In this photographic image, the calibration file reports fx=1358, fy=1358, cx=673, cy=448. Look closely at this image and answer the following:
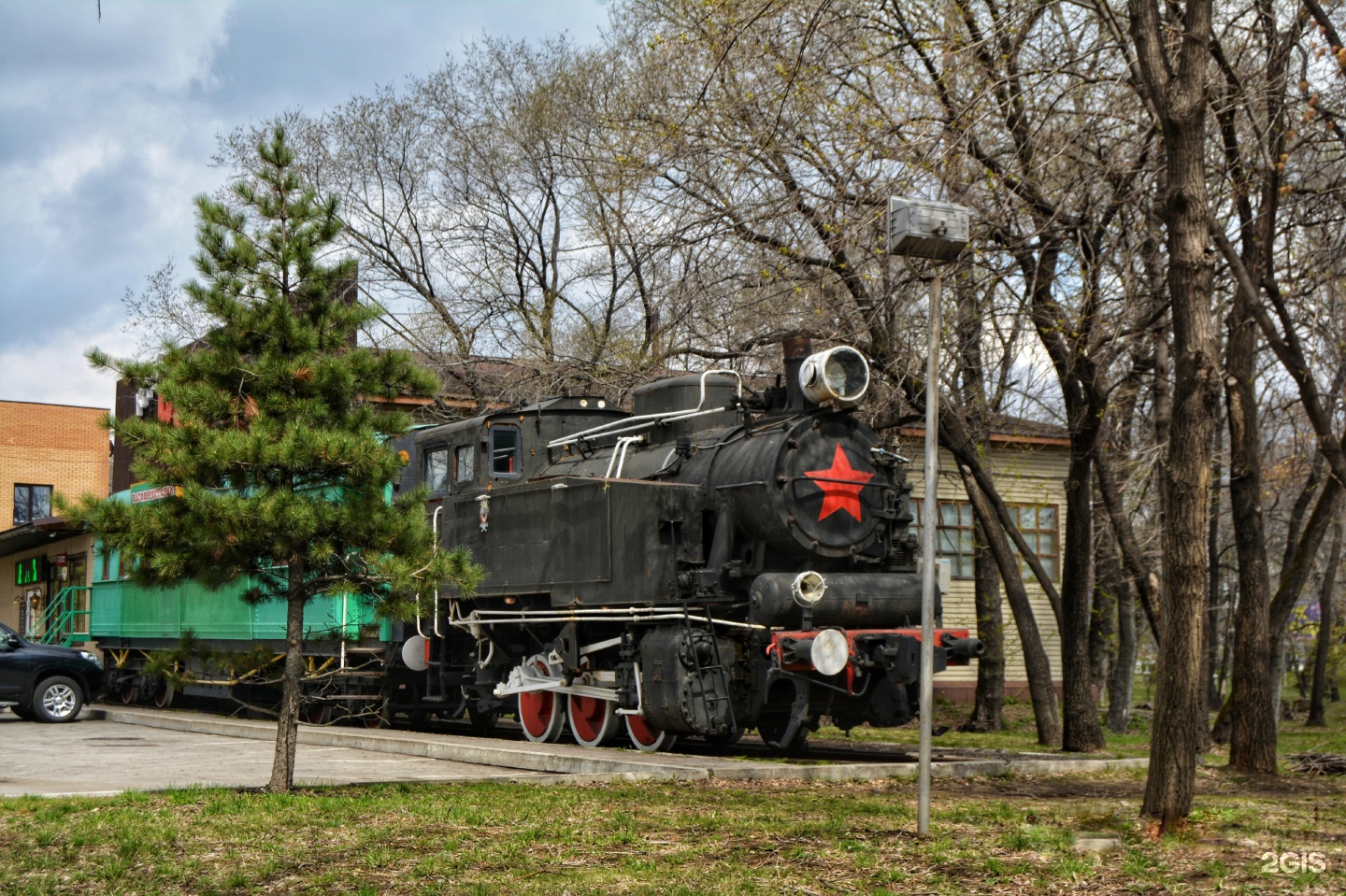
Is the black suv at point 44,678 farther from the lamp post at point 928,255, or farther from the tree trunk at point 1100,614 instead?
the tree trunk at point 1100,614

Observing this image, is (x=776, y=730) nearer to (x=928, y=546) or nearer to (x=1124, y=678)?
(x=928, y=546)

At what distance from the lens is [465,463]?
16.2m

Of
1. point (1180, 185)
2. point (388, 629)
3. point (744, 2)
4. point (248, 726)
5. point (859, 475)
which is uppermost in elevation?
point (744, 2)

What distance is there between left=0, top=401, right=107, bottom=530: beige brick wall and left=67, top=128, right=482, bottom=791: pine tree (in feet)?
140

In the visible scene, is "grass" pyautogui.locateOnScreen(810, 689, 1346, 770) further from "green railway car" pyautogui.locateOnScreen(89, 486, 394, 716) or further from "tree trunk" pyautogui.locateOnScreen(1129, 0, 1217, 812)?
"green railway car" pyautogui.locateOnScreen(89, 486, 394, 716)

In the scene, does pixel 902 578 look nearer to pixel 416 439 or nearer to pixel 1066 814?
pixel 1066 814

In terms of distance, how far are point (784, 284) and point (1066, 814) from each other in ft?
24.9

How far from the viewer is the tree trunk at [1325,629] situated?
24.7 metres

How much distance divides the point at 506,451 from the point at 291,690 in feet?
22.1

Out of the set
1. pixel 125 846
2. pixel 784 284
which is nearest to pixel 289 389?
pixel 125 846

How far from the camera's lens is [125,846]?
23.6 feet

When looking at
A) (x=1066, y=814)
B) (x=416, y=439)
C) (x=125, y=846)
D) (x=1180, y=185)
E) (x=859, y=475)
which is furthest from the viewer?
(x=416, y=439)

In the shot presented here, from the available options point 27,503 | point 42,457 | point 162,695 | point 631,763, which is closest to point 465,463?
point 631,763

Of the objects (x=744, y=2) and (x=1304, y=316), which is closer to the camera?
(x=744, y=2)
